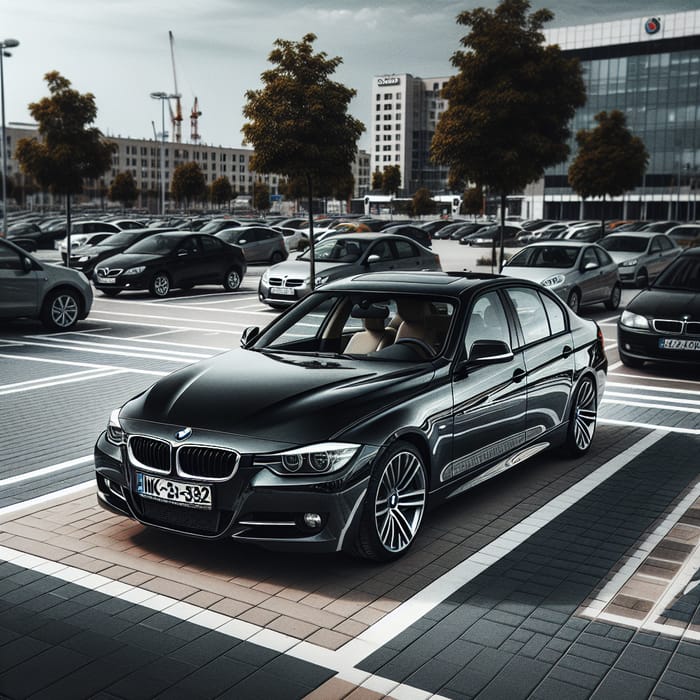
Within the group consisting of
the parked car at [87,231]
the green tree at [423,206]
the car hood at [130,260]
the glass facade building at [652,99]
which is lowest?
the car hood at [130,260]

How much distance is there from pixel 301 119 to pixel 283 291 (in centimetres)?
388

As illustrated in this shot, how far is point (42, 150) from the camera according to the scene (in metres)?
28.8

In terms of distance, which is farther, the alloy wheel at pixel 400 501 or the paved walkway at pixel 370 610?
the alloy wheel at pixel 400 501

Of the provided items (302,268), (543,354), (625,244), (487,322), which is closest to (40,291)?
(302,268)

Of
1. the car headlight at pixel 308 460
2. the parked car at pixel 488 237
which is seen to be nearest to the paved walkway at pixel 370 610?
the car headlight at pixel 308 460

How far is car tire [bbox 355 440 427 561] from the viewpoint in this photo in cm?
487

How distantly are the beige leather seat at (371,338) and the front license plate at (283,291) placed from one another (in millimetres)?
12986

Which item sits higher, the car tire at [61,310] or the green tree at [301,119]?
the green tree at [301,119]

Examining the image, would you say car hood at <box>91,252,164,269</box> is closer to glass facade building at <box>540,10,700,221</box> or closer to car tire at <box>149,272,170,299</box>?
car tire at <box>149,272,170,299</box>

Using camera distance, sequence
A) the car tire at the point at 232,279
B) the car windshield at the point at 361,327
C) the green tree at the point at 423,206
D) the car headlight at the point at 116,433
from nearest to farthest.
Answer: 1. the car headlight at the point at 116,433
2. the car windshield at the point at 361,327
3. the car tire at the point at 232,279
4. the green tree at the point at 423,206

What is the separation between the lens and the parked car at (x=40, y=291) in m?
14.9

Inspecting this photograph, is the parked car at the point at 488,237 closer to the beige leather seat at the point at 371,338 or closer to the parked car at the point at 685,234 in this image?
the parked car at the point at 685,234

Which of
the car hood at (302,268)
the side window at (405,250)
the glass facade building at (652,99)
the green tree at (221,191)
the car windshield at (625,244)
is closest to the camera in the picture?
the car hood at (302,268)

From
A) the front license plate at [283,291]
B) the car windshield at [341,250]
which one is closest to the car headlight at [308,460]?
the front license plate at [283,291]
